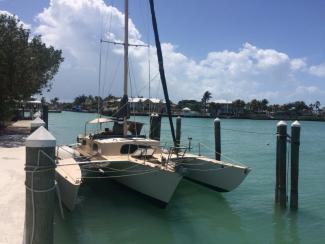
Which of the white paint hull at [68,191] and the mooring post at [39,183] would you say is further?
the white paint hull at [68,191]

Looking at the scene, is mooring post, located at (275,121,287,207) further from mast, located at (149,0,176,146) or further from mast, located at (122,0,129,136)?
mast, located at (122,0,129,136)

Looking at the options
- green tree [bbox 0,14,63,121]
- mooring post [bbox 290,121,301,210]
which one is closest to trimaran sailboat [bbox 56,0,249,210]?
mooring post [bbox 290,121,301,210]

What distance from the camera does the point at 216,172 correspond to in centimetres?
1509

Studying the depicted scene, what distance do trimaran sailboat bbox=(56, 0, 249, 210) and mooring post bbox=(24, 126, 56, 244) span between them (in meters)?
5.07

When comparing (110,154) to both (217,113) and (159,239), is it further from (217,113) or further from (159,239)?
(217,113)

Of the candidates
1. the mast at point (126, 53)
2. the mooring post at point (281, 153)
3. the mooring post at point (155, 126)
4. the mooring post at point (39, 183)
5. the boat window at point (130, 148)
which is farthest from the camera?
the mooring post at point (155, 126)

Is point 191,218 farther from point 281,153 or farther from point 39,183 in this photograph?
point 39,183

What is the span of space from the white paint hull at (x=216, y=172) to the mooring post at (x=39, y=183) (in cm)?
896

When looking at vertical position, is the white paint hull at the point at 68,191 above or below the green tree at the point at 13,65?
below

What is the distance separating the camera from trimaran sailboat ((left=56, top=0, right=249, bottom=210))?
483 inches

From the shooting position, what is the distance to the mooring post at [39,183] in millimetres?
5676

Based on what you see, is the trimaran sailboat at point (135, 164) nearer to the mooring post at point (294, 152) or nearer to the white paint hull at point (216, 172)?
the white paint hull at point (216, 172)

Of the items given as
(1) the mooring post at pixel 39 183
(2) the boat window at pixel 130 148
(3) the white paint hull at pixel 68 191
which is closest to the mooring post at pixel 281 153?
(2) the boat window at pixel 130 148

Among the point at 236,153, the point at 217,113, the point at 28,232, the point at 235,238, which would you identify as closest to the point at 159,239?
the point at 235,238
